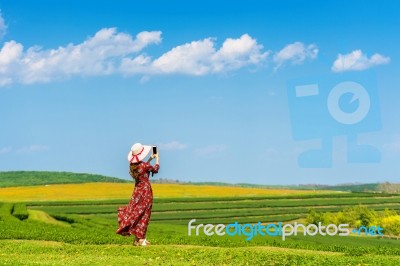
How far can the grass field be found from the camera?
1698 centimetres

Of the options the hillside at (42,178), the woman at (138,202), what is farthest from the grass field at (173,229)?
the hillside at (42,178)

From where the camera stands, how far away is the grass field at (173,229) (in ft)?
55.7

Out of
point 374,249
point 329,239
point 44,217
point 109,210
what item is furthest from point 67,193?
point 374,249

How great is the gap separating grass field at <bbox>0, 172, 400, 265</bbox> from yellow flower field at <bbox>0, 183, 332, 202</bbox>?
107mm

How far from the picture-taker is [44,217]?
40625 mm

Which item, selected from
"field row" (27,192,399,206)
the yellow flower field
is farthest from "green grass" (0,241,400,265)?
the yellow flower field

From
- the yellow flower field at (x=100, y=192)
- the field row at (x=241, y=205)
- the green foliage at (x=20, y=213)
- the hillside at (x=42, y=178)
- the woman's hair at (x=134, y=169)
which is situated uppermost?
the hillside at (x=42, y=178)

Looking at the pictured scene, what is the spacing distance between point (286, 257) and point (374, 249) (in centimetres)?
488

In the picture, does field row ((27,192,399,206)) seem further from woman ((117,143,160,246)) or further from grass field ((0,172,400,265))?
woman ((117,143,160,246))

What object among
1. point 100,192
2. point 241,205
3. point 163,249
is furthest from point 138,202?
point 100,192

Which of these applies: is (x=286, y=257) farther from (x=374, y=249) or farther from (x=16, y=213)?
(x=16, y=213)

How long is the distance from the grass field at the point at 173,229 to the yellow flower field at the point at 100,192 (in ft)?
0.35

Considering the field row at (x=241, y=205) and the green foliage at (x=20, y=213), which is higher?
the green foliage at (x=20, y=213)

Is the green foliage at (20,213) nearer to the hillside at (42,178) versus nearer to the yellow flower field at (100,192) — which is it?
the yellow flower field at (100,192)
